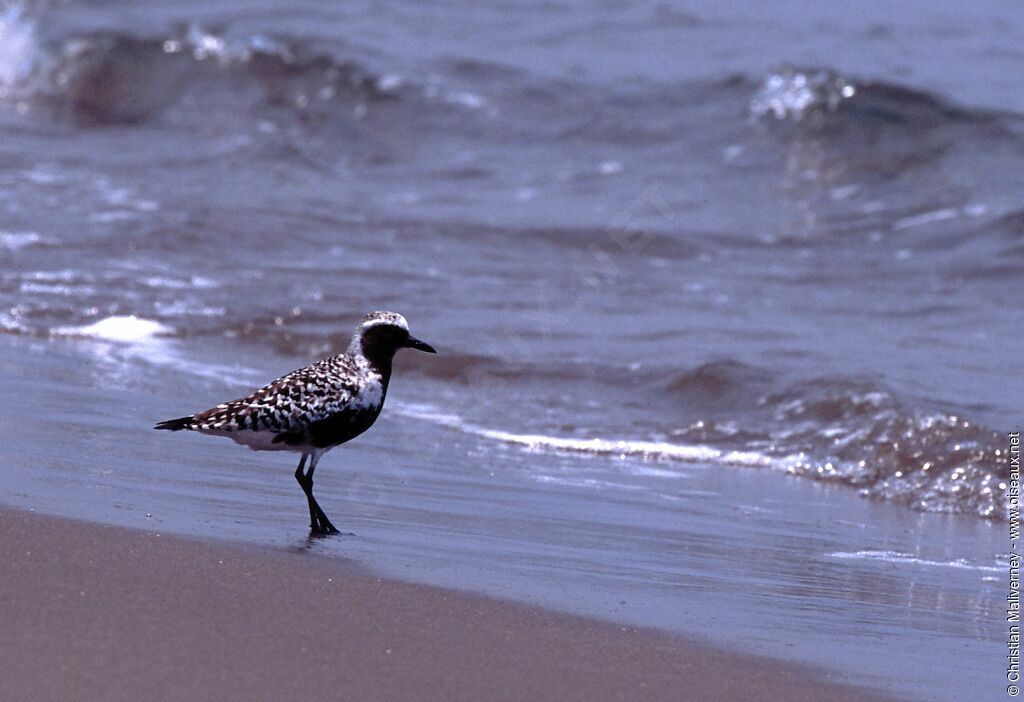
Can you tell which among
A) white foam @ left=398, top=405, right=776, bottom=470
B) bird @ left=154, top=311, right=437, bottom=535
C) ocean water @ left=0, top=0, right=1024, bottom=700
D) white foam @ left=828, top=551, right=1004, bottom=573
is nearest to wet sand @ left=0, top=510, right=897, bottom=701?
ocean water @ left=0, top=0, right=1024, bottom=700

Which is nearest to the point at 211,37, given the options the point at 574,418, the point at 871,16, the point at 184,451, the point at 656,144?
the point at 656,144

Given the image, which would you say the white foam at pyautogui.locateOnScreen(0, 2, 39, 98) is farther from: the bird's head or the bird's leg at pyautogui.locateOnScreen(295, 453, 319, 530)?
the bird's leg at pyautogui.locateOnScreen(295, 453, 319, 530)

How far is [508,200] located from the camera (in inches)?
575

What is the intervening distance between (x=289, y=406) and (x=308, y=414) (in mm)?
72

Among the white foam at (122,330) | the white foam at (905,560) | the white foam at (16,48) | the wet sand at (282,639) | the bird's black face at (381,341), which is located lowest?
the wet sand at (282,639)

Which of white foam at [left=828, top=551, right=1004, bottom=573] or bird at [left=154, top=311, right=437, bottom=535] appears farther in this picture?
white foam at [left=828, top=551, right=1004, bottom=573]

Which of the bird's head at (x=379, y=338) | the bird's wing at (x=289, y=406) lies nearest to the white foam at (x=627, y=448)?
the bird's head at (x=379, y=338)

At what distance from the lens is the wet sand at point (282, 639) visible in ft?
12.5

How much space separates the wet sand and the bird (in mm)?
635

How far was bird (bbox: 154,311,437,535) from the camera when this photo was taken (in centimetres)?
550

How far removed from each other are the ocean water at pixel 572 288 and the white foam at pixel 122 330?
3cm

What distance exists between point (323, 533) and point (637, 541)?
1.27 meters

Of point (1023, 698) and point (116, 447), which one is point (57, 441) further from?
point (1023, 698)

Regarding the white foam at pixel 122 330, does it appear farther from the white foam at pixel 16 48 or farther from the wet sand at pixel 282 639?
the white foam at pixel 16 48
